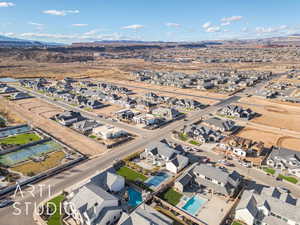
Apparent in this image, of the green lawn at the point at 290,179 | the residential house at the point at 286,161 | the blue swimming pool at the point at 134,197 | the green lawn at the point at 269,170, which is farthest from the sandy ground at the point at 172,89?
the blue swimming pool at the point at 134,197

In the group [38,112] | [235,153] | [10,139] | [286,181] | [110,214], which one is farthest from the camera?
[38,112]

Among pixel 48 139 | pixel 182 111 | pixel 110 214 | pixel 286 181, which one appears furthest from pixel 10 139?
pixel 286 181

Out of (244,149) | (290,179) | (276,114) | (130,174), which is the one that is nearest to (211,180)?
(130,174)

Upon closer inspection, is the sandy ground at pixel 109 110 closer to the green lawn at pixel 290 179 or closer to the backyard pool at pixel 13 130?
the backyard pool at pixel 13 130

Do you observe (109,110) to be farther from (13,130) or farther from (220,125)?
(220,125)

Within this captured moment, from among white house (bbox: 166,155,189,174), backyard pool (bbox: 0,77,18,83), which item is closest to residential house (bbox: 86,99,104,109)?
white house (bbox: 166,155,189,174)

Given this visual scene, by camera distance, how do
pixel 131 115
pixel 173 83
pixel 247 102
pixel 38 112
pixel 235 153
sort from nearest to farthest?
pixel 235 153
pixel 131 115
pixel 38 112
pixel 247 102
pixel 173 83

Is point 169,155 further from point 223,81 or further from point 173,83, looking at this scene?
point 223,81
